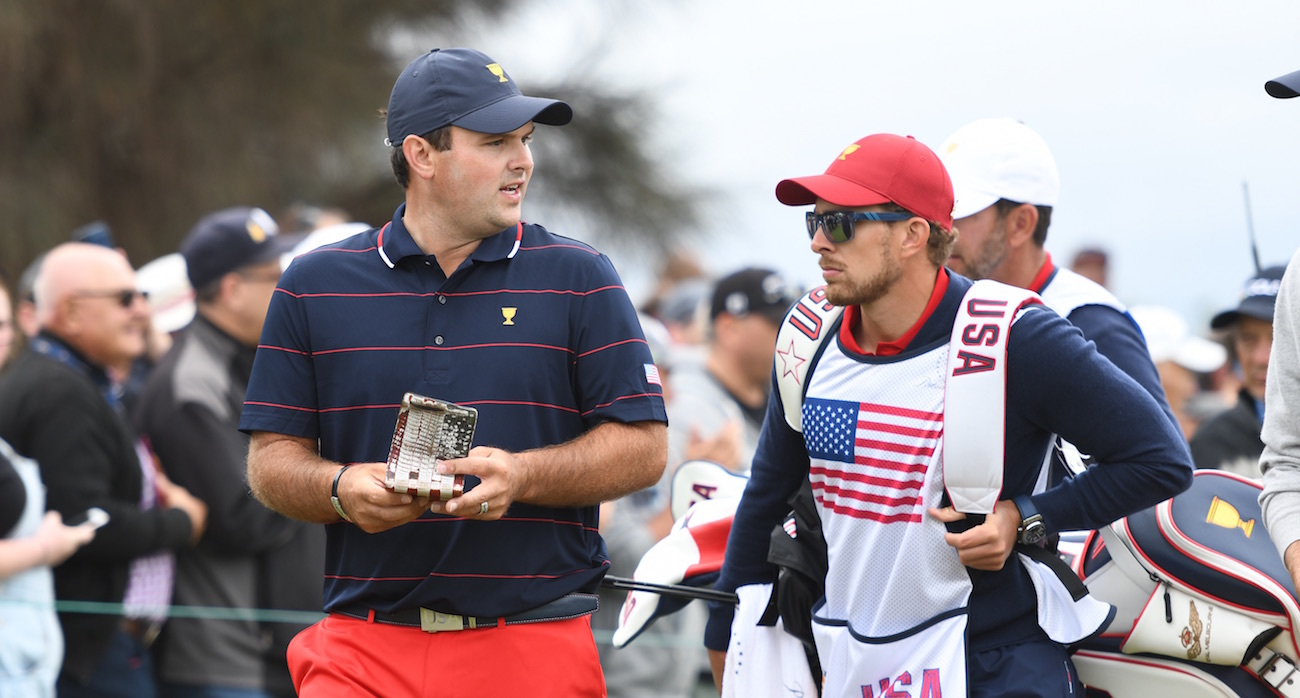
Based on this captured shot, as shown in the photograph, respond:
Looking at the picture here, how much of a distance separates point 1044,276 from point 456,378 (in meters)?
2.00

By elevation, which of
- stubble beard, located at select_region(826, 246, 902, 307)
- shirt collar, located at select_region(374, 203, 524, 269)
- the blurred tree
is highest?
the blurred tree

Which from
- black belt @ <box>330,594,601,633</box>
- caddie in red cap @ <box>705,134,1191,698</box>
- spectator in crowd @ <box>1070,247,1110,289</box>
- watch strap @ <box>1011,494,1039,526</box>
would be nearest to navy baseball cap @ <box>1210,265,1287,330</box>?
caddie in red cap @ <box>705,134,1191,698</box>

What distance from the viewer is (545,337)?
350 centimetres

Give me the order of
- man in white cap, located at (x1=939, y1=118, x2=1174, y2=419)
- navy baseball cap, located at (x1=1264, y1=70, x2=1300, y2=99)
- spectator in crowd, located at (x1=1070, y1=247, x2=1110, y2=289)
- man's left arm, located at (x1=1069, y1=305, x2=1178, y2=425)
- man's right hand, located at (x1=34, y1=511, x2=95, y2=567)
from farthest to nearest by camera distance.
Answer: spectator in crowd, located at (x1=1070, y1=247, x2=1110, y2=289)
man's right hand, located at (x1=34, y1=511, x2=95, y2=567)
man in white cap, located at (x1=939, y1=118, x2=1174, y2=419)
man's left arm, located at (x1=1069, y1=305, x2=1178, y2=425)
navy baseball cap, located at (x1=1264, y1=70, x2=1300, y2=99)

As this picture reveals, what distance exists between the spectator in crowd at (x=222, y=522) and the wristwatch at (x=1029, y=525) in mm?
3530

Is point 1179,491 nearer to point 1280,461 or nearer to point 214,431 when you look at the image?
point 1280,461

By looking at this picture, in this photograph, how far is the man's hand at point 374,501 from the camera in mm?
3164

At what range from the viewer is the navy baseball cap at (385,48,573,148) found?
357 centimetres

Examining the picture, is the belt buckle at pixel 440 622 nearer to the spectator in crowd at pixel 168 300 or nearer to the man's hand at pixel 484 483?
the man's hand at pixel 484 483

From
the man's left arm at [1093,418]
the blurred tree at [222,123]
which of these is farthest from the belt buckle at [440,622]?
the blurred tree at [222,123]

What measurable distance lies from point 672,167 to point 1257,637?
43.8ft

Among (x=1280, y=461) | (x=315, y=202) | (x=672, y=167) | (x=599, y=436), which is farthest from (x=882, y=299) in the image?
(x=672, y=167)

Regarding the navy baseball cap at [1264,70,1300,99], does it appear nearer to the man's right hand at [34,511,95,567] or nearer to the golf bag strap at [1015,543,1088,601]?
the golf bag strap at [1015,543,1088,601]

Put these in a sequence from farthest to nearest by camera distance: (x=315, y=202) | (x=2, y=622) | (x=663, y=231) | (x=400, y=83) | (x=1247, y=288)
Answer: (x=663, y=231) → (x=315, y=202) → (x=1247, y=288) → (x=2, y=622) → (x=400, y=83)
